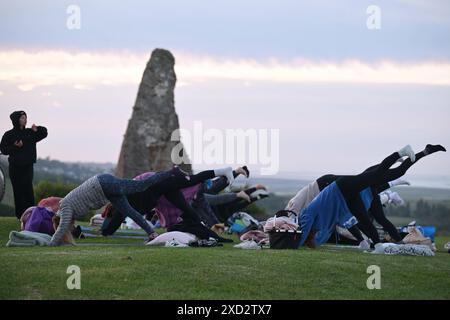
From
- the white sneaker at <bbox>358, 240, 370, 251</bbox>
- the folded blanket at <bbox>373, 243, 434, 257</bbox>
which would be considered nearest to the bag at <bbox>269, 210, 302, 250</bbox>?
the folded blanket at <bbox>373, 243, 434, 257</bbox>

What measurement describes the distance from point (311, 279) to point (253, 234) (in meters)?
5.41

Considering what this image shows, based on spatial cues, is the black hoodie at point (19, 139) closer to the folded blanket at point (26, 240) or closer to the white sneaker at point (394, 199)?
the folded blanket at point (26, 240)

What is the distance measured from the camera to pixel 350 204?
15352 millimetres

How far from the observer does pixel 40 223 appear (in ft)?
53.5

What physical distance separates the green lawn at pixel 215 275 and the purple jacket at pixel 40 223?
93.7 inches

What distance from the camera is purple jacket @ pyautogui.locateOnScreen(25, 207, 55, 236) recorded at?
16266mm

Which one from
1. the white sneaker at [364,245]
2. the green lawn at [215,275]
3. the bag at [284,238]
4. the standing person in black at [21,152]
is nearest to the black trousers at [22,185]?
the standing person in black at [21,152]

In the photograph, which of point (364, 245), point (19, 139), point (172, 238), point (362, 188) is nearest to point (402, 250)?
point (362, 188)

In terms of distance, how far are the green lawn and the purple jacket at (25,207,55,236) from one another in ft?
7.81

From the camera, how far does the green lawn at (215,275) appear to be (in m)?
10.9

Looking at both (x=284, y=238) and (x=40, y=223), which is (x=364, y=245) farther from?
(x=40, y=223)

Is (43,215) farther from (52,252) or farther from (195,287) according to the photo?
(195,287)

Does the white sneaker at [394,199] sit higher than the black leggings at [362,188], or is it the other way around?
the black leggings at [362,188]

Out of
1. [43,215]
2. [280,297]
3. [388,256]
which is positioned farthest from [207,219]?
[280,297]
